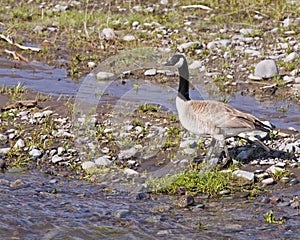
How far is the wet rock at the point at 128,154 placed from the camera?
9.52 meters

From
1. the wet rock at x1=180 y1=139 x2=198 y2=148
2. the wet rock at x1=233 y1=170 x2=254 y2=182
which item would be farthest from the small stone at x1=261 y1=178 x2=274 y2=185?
the wet rock at x1=180 y1=139 x2=198 y2=148

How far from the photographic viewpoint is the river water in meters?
7.25

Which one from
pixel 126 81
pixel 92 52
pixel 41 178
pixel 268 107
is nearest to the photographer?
pixel 41 178

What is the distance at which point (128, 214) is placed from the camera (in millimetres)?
7750

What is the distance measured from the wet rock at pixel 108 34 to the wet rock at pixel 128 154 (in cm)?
673

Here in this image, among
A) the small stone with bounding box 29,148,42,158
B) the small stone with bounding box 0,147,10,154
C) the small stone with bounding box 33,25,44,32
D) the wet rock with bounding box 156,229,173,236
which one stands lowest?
the small stone with bounding box 33,25,44,32

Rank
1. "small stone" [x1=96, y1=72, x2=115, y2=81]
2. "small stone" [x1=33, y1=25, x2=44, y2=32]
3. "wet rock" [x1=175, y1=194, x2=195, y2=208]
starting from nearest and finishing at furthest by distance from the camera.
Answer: "wet rock" [x1=175, y1=194, x2=195, y2=208]
"small stone" [x1=96, y1=72, x2=115, y2=81]
"small stone" [x1=33, y1=25, x2=44, y2=32]

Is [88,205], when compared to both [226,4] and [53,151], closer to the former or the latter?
[53,151]

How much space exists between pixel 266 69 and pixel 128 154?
4.74 meters

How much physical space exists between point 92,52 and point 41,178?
22.3ft

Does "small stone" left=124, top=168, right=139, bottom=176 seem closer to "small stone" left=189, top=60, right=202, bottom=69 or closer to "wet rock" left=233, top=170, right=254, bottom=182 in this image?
"wet rock" left=233, top=170, right=254, bottom=182

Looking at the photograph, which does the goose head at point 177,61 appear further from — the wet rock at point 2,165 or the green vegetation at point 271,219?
the green vegetation at point 271,219

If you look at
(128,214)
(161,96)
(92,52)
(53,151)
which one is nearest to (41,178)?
(53,151)

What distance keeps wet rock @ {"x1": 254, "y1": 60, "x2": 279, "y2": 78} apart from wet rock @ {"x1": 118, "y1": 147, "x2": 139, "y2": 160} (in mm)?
4512
